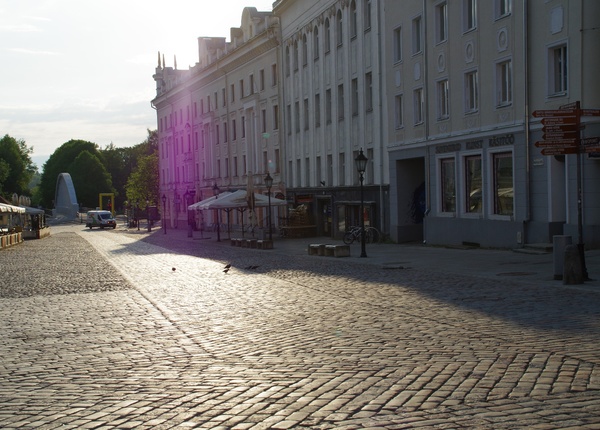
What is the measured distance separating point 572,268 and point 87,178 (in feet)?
441

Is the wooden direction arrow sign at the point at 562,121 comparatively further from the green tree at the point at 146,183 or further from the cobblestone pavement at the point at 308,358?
the green tree at the point at 146,183

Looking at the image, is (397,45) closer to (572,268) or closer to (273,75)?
(273,75)

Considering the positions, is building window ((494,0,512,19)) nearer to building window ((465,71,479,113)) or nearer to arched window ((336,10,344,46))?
building window ((465,71,479,113))

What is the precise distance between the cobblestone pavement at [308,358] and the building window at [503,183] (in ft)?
36.6

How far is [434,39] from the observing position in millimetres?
32531

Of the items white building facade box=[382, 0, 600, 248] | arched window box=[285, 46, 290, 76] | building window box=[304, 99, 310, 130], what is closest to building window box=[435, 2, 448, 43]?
white building facade box=[382, 0, 600, 248]

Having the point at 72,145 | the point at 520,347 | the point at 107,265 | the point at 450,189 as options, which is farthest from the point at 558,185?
the point at 72,145

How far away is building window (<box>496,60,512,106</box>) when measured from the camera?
27.6 meters

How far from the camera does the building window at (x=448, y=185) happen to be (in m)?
32.0

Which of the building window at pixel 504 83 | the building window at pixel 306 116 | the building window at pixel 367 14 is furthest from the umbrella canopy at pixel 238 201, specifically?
the building window at pixel 504 83

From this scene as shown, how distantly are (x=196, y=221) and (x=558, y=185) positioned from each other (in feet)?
190

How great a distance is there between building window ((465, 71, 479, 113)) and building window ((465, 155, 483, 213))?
176cm

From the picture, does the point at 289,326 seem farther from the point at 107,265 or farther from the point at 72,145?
the point at 72,145

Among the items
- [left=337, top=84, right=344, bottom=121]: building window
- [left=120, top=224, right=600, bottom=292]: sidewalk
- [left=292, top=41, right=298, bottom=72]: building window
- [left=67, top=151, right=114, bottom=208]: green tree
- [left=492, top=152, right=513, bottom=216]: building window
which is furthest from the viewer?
[left=67, top=151, right=114, bottom=208]: green tree
